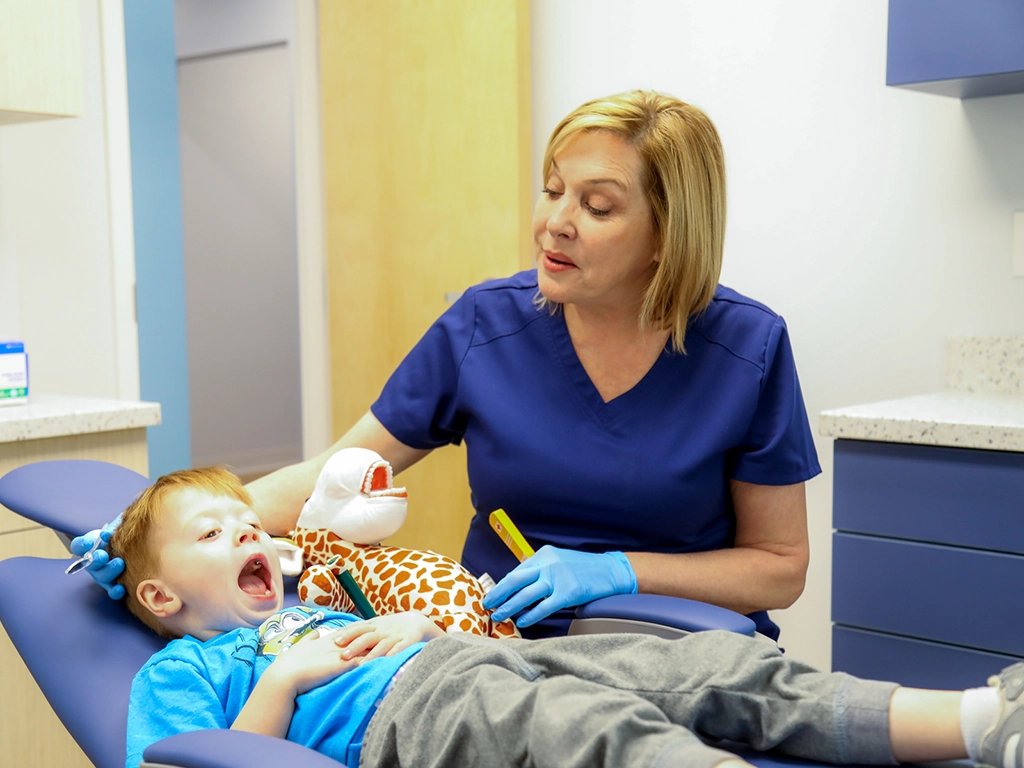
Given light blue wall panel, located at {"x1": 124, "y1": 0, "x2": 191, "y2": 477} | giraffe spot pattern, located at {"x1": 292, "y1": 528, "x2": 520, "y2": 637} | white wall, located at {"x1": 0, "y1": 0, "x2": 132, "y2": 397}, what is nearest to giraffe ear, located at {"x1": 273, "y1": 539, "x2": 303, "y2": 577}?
giraffe spot pattern, located at {"x1": 292, "y1": 528, "x2": 520, "y2": 637}

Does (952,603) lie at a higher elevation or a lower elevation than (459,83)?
lower

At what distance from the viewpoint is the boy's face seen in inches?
48.1

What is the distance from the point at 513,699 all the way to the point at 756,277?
165 centimetres

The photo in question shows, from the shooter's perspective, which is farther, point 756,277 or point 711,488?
point 756,277

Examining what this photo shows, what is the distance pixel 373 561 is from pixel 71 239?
5.64 ft

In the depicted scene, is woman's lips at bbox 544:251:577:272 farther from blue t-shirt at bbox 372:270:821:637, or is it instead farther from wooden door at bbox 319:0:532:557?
wooden door at bbox 319:0:532:557

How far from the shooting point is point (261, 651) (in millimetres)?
1184

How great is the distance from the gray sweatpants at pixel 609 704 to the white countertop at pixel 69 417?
1.10m

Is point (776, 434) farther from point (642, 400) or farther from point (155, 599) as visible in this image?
point (155, 599)

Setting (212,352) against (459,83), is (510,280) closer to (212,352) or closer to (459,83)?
(459,83)

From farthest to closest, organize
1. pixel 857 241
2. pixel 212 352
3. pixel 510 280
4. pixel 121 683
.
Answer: pixel 212 352
pixel 857 241
pixel 510 280
pixel 121 683

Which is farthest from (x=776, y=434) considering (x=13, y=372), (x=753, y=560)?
(x=13, y=372)

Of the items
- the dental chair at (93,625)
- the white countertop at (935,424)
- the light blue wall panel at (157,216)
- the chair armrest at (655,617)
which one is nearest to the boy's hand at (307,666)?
the dental chair at (93,625)

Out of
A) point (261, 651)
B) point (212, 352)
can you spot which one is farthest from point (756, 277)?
point (212, 352)
